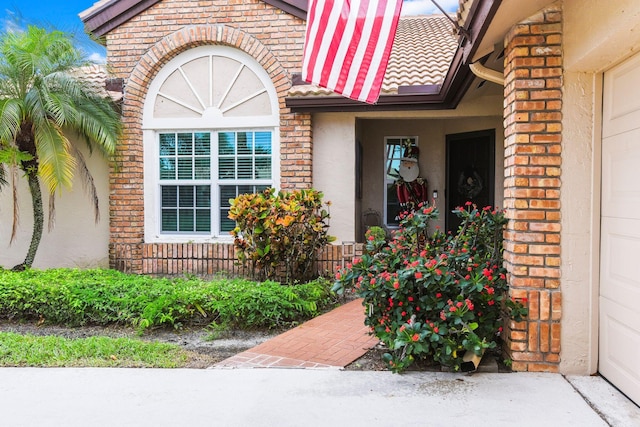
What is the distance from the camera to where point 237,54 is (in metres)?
7.74

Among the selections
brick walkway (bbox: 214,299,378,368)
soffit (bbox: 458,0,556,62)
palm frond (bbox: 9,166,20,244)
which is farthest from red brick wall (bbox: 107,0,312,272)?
soffit (bbox: 458,0,556,62)

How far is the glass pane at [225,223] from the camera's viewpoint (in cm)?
789

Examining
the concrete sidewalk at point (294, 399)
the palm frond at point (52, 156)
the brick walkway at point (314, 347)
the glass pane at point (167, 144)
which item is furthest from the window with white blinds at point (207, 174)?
the concrete sidewalk at point (294, 399)

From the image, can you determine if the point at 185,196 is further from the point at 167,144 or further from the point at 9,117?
the point at 9,117

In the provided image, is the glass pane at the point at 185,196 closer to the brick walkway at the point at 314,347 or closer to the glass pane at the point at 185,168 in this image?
the glass pane at the point at 185,168

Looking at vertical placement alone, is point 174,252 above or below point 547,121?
below

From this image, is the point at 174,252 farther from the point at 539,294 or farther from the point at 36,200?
the point at 539,294

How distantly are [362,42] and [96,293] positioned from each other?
13.5ft

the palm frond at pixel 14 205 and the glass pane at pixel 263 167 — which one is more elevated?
the glass pane at pixel 263 167

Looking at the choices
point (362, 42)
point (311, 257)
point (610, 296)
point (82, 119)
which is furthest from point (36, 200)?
point (610, 296)

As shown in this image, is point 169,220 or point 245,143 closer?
point 245,143

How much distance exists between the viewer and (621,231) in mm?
3307

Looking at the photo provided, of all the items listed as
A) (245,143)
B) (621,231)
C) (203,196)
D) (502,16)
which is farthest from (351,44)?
(203,196)

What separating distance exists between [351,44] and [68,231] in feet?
20.6
